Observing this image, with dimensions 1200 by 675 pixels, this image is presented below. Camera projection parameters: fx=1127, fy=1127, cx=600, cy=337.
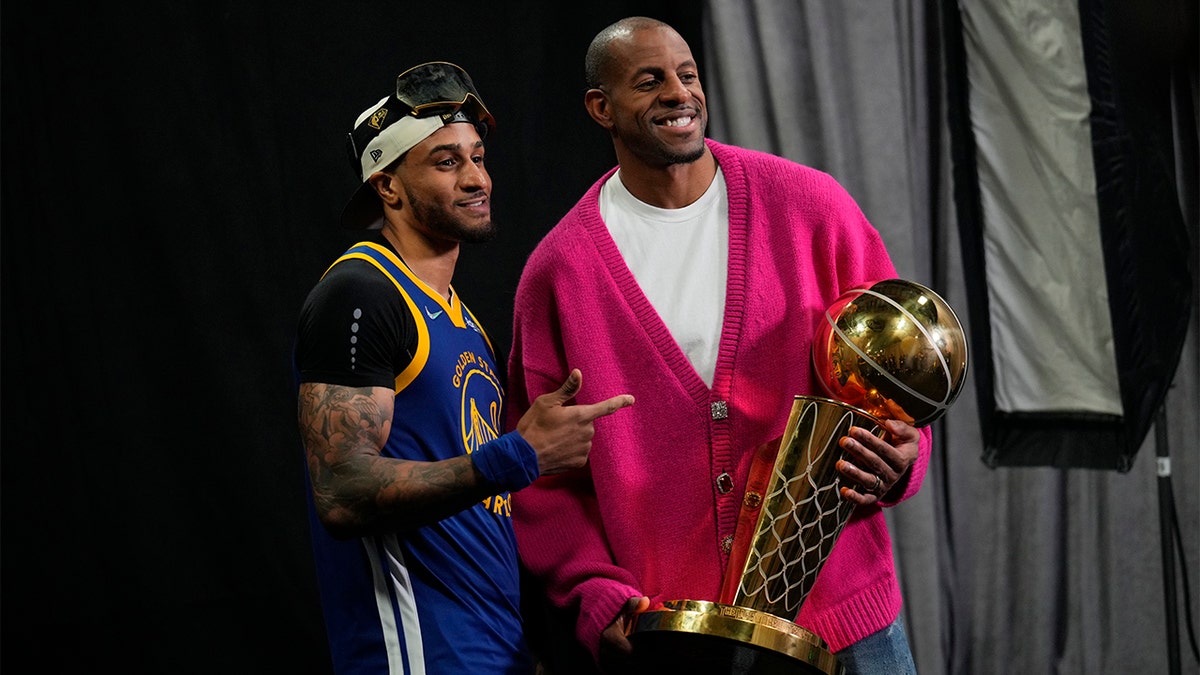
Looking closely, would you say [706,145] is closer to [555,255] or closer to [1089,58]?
[555,255]

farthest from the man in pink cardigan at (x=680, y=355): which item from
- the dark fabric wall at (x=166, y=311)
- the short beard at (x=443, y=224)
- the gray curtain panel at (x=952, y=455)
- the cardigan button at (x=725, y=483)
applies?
the gray curtain panel at (x=952, y=455)

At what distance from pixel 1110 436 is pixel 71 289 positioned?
251cm

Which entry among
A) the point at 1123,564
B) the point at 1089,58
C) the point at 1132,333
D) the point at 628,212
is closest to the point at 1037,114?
the point at 1089,58

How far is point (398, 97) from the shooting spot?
1.96m

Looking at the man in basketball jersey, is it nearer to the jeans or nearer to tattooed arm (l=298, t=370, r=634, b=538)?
tattooed arm (l=298, t=370, r=634, b=538)

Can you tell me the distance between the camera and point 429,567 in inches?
67.1

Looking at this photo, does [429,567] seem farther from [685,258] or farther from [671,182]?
[671,182]

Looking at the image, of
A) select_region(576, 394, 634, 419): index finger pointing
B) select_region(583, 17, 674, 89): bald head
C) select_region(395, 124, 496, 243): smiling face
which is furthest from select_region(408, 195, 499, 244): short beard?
select_region(576, 394, 634, 419): index finger pointing

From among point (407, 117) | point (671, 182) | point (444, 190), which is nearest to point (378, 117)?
point (407, 117)

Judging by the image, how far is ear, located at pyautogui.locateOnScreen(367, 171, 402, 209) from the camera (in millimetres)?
1941

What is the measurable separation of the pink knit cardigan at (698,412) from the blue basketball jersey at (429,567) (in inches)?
5.0

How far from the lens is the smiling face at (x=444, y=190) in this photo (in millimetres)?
1913

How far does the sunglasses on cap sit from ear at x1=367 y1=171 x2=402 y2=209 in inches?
2.4

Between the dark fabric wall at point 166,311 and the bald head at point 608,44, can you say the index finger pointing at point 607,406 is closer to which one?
the bald head at point 608,44
